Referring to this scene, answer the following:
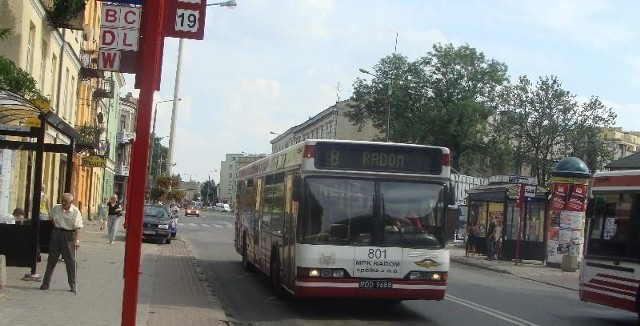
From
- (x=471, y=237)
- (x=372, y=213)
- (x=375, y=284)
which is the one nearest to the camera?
(x=375, y=284)

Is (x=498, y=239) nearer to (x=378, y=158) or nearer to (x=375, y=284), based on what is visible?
(x=378, y=158)

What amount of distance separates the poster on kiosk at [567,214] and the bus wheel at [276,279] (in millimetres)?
17520

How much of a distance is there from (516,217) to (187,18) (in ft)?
91.3

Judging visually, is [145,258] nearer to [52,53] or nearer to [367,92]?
[52,53]

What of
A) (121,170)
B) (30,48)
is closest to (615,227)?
(30,48)

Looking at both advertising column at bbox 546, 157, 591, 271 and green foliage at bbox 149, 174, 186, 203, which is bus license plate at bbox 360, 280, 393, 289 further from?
green foliage at bbox 149, 174, 186, 203

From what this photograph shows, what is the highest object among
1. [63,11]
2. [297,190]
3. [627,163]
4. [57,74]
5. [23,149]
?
[63,11]

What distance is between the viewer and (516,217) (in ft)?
104

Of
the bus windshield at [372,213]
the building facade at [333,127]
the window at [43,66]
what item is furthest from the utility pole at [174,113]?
the building facade at [333,127]

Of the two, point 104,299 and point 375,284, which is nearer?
point 375,284

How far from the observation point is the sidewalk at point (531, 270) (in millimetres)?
25200

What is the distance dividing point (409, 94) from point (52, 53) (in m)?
43.7

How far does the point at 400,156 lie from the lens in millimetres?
12758

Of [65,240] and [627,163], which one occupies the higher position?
[627,163]
